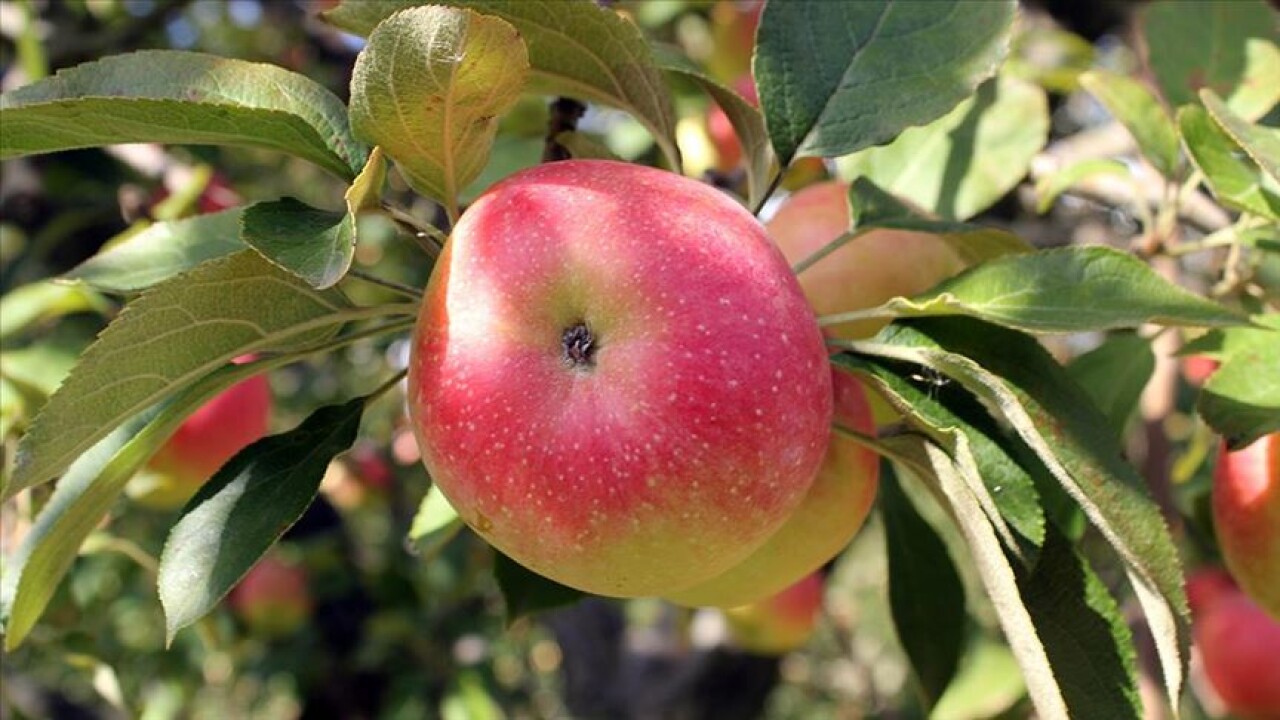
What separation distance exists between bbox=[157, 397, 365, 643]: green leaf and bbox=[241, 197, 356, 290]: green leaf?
15cm

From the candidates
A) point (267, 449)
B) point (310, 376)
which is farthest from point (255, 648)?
point (267, 449)

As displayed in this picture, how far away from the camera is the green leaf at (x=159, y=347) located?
1.86 ft

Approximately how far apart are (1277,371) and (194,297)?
22.4 inches

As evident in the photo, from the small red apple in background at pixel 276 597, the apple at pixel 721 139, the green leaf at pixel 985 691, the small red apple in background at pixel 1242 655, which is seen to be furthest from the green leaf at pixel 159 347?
the small red apple in background at pixel 276 597

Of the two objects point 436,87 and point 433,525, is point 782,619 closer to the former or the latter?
point 433,525

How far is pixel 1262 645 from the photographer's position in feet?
5.39

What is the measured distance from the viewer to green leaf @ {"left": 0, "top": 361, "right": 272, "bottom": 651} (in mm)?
672

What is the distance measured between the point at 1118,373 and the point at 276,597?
5.44 feet

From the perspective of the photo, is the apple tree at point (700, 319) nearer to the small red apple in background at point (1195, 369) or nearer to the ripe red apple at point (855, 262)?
the ripe red apple at point (855, 262)

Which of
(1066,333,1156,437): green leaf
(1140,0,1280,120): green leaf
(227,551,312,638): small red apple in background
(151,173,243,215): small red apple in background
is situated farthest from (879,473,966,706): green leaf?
(227,551,312,638): small red apple in background

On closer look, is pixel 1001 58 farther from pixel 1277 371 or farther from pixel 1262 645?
pixel 1262 645

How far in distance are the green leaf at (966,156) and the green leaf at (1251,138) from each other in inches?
11.1

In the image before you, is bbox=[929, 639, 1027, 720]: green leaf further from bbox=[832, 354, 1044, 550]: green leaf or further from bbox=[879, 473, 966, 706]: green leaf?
bbox=[832, 354, 1044, 550]: green leaf

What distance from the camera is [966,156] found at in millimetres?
996
